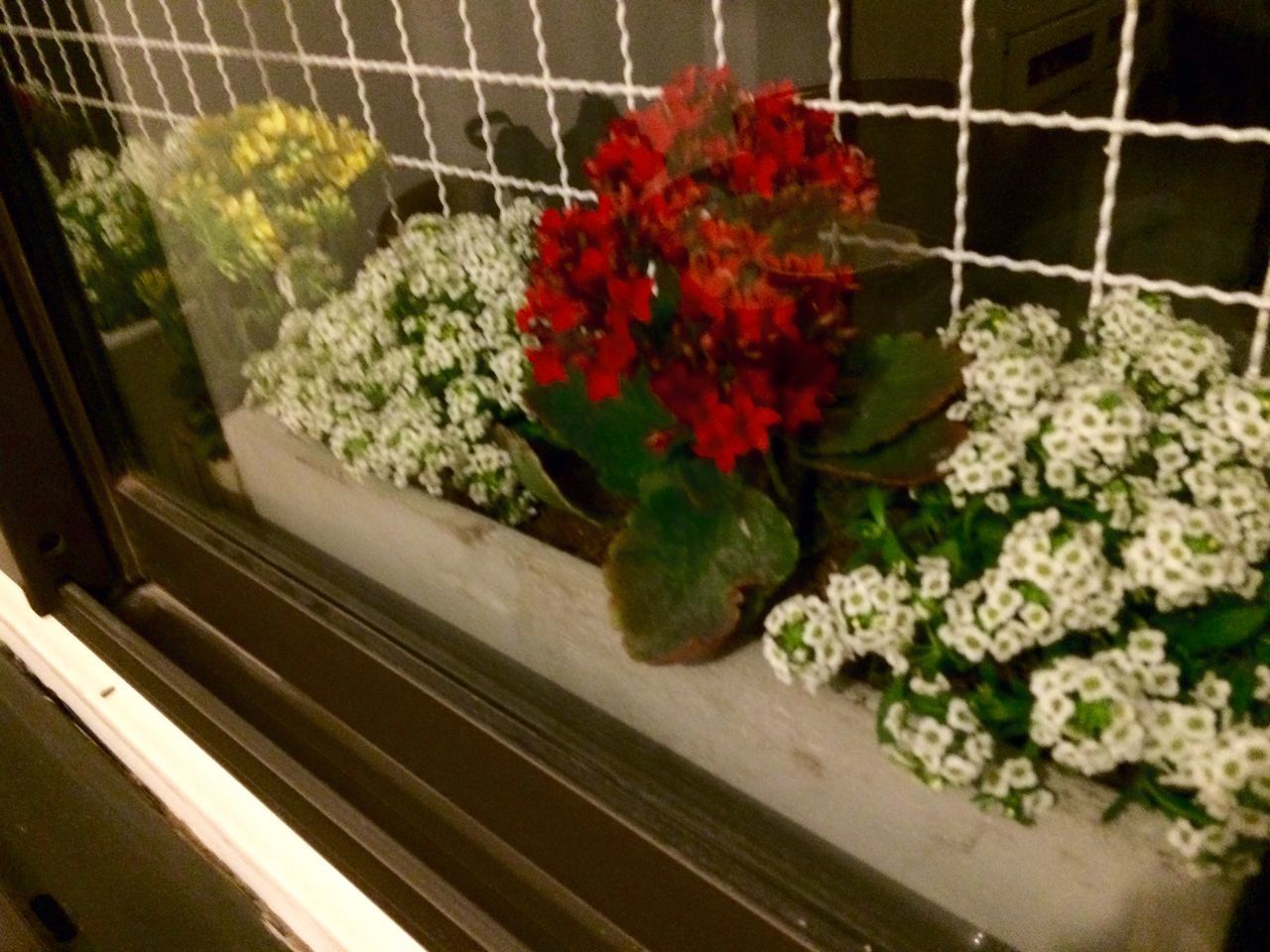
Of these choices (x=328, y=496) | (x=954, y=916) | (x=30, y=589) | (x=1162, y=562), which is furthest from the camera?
(x=30, y=589)

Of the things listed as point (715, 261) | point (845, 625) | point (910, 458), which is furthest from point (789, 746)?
point (715, 261)

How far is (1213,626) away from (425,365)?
0.70 metres

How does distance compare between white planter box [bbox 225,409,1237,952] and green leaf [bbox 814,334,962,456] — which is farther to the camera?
green leaf [bbox 814,334,962,456]

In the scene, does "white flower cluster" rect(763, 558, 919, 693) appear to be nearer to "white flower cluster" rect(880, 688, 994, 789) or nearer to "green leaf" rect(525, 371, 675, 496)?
"white flower cluster" rect(880, 688, 994, 789)

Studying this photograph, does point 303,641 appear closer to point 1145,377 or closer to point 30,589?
point 30,589

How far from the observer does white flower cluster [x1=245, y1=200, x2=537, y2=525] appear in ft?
3.14

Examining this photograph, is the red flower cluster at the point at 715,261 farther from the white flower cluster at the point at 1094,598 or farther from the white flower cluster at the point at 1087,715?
the white flower cluster at the point at 1087,715

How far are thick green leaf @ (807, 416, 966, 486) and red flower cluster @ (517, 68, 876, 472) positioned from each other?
49mm

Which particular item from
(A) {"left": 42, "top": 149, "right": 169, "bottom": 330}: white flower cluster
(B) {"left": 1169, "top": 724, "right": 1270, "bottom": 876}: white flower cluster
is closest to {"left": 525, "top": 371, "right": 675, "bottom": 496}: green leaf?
(B) {"left": 1169, "top": 724, "right": 1270, "bottom": 876}: white flower cluster

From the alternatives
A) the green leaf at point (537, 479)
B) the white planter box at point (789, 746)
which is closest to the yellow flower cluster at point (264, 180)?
the white planter box at point (789, 746)

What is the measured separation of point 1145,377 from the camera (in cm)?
68

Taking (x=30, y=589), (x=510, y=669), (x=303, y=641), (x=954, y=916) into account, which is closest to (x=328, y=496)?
(x=303, y=641)

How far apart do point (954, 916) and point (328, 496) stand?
0.67m

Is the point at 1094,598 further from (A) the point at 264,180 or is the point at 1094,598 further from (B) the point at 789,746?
(A) the point at 264,180
